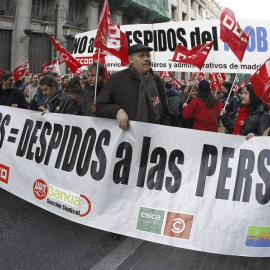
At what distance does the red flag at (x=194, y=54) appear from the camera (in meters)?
6.82

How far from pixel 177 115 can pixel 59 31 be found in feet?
60.8

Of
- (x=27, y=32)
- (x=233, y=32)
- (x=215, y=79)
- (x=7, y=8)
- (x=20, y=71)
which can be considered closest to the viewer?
(x=233, y=32)

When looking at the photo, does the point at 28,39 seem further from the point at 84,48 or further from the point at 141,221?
the point at 141,221

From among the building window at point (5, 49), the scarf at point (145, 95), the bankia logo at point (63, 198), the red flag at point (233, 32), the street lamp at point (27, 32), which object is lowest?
the bankia logo at point (63, 198)

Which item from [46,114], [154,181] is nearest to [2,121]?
[46,114]

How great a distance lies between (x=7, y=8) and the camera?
71.6 ft

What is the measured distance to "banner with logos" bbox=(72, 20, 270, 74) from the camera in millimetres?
6637

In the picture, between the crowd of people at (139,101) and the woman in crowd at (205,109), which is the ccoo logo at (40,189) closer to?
the crowd of people at (139,101)

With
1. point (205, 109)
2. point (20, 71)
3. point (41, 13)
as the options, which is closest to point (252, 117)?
point (205, 109)

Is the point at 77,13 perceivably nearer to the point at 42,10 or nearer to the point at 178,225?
the point at 42,10

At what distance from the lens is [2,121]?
4191 millimetres

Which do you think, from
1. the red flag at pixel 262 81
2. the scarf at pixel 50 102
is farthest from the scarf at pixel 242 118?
the scarf at pixel 50 102

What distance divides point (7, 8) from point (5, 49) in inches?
107

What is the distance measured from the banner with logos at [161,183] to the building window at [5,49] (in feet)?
68.1
